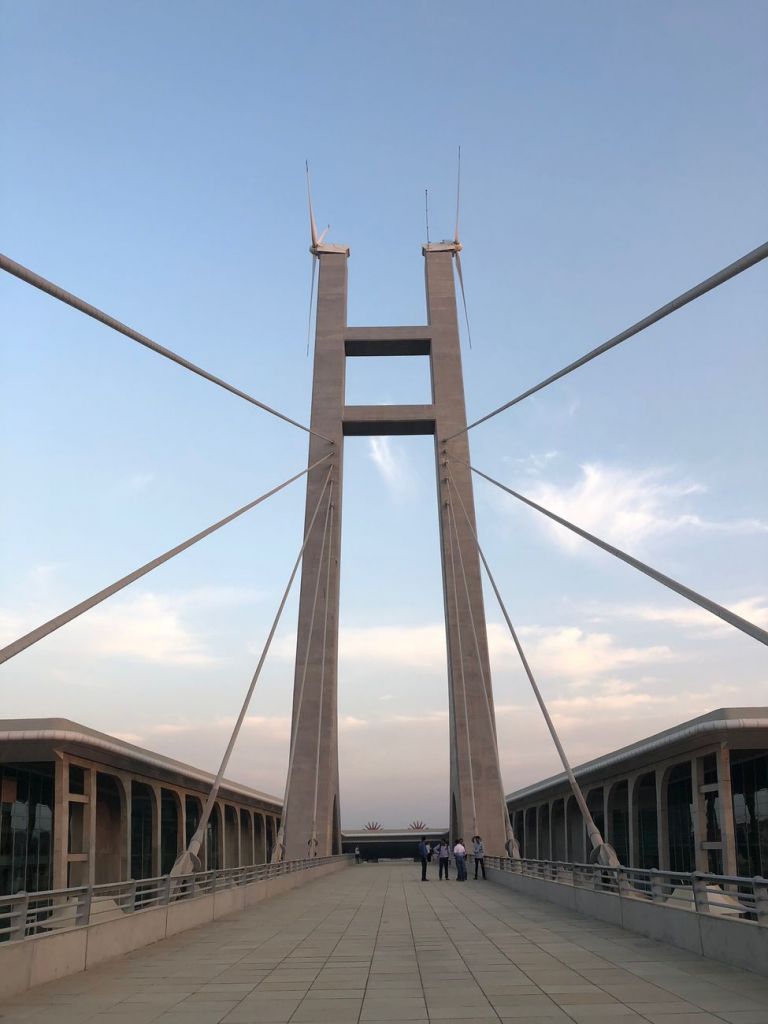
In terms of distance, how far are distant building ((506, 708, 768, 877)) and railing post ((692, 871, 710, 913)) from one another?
2087 centimetres

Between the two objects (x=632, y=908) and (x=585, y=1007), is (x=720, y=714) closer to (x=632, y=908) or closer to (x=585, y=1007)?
(x=632, y=908)

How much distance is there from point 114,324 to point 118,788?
31.9 metres

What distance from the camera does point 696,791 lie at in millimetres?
36438

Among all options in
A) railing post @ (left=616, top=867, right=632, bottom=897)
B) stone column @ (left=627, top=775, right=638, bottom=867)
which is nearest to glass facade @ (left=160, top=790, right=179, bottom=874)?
stone column @ (left=627, top=775, right=638, bottom=867)

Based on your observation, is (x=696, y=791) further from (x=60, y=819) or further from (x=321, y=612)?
(x=60, y=819)

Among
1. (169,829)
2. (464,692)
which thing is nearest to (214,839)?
(169,829)

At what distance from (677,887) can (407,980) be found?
463 cm

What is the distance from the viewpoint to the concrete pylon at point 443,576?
121 ft

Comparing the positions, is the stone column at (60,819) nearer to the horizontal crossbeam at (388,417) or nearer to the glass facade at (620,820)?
the horizontal crossbeam at (388,417)

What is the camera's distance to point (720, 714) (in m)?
31.9

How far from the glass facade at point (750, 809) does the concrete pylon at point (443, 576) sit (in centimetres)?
759

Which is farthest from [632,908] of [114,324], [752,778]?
[752,778]

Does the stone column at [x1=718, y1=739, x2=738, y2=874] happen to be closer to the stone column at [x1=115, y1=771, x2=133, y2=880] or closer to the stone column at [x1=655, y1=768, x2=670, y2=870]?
the stone column at [x1=655, y1=768, x2=670, y2=870]

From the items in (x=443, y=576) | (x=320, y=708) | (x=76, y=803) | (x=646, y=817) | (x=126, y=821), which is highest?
(x=443, y=576)
